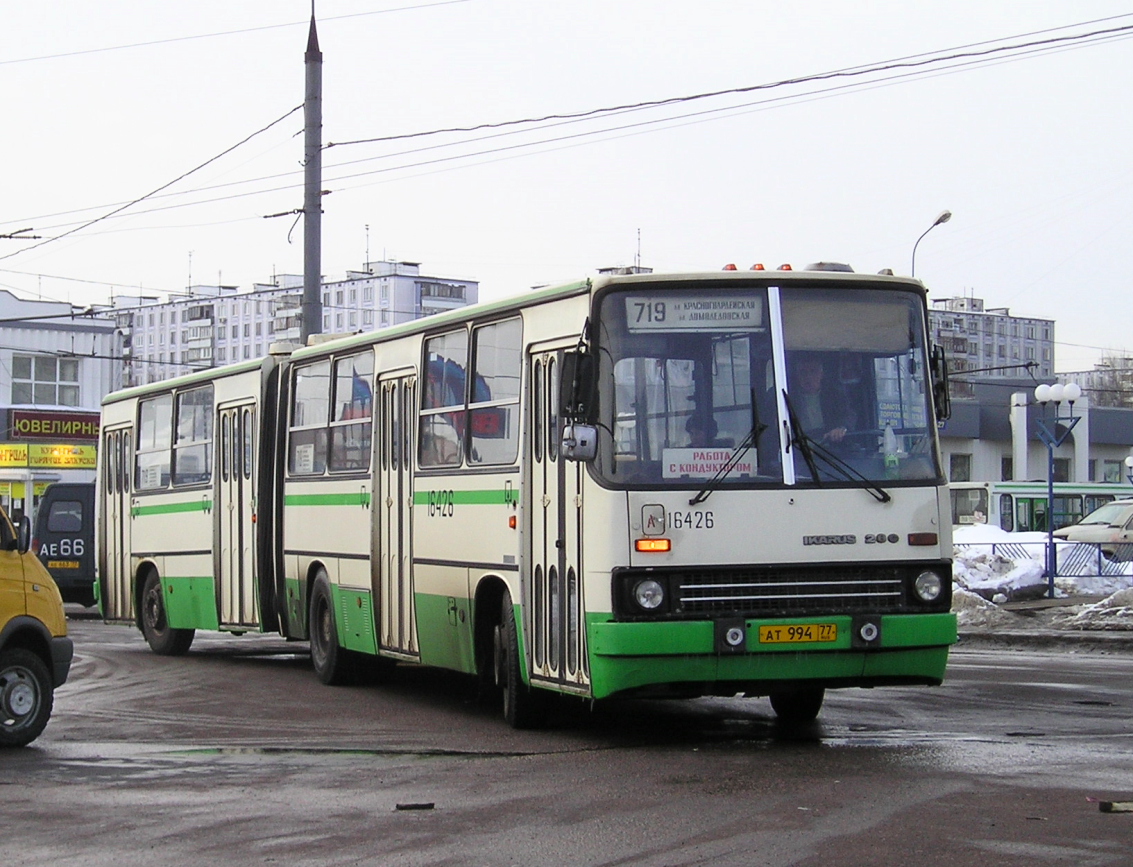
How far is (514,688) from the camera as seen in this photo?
12438 mm

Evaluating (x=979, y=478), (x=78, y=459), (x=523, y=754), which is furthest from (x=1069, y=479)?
(x=523, y=754)

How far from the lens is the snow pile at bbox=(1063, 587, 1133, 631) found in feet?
76.8

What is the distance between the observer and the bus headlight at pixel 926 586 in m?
11.2

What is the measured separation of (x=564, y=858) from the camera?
762 cm

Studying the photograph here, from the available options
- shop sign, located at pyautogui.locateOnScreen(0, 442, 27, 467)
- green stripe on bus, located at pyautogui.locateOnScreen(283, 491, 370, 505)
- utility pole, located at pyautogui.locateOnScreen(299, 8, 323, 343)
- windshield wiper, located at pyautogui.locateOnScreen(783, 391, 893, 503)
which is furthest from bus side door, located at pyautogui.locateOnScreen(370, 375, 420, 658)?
shop sign, located at pyautogui.locateOnScreen(0, 442, 27, 467)

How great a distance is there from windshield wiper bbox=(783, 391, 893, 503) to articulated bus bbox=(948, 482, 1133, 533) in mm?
41679

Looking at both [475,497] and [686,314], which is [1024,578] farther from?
[686,314]

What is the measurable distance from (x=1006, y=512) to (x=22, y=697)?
4505 cm

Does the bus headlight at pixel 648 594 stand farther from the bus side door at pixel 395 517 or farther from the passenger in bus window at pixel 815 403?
the bus side door at pixel 395 517

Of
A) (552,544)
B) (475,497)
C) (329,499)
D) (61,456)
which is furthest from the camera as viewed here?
(61,456)

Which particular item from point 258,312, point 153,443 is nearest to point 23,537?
point 153,443

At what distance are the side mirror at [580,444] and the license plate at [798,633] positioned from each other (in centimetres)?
148

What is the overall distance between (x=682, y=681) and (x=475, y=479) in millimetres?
2821

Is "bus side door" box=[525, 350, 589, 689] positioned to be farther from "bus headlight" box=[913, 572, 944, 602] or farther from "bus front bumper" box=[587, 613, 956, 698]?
"bus headlight" box=[913, 572, 944, 602]
